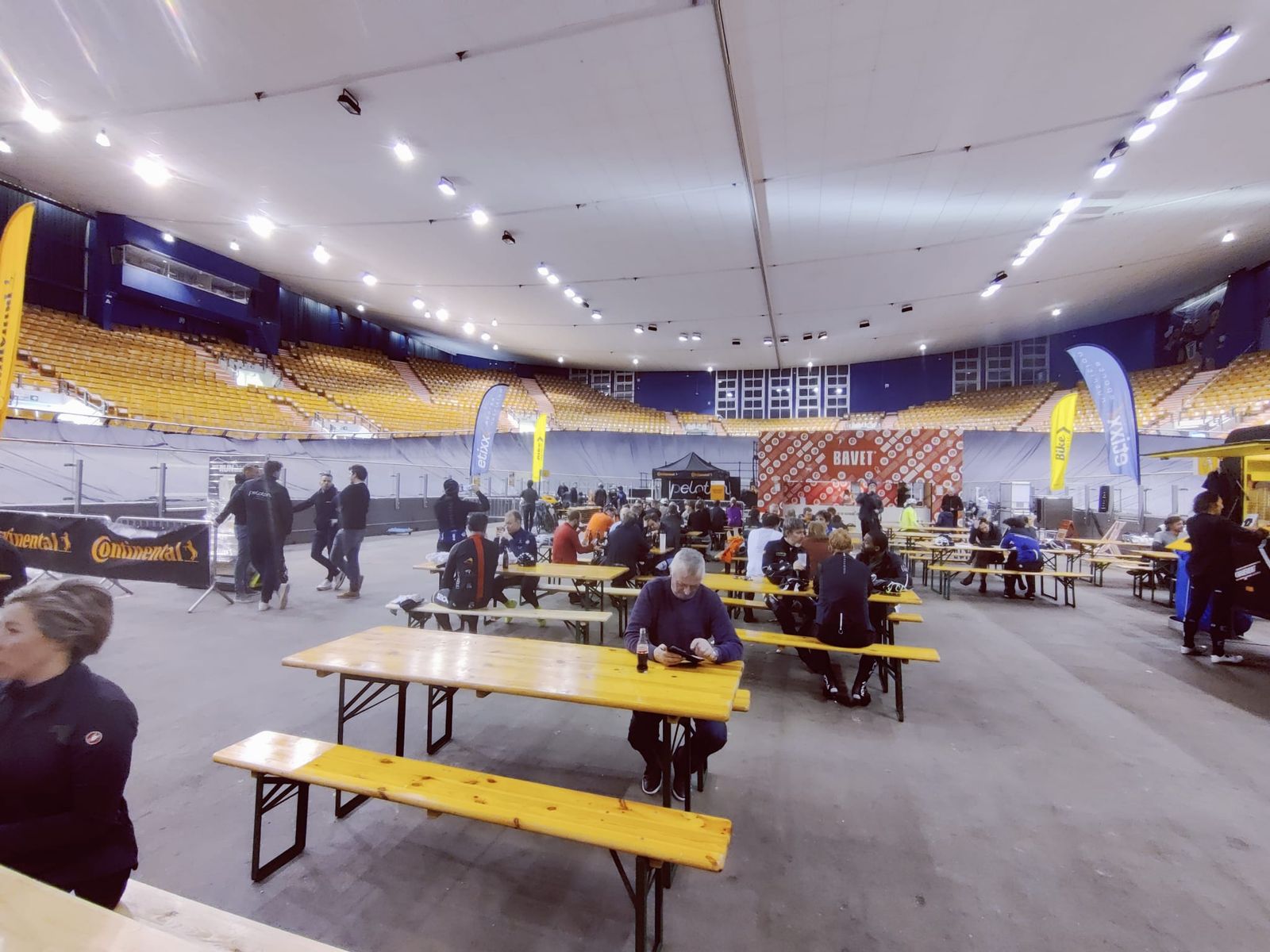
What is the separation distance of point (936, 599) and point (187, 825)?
8624 mm

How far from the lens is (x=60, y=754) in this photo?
133 centimetres

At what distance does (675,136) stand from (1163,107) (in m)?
6.19

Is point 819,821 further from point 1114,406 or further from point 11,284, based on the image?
point 1114,406

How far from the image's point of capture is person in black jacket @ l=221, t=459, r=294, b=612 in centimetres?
621

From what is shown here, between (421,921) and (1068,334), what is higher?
(1068,334)

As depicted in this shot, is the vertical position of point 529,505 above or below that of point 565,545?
above

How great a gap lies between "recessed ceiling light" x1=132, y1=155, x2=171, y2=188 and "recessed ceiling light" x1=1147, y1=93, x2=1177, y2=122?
1503 centimetres

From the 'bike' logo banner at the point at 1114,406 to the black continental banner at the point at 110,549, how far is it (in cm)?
1152

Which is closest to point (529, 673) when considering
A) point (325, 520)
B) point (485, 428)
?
point (325, 520)

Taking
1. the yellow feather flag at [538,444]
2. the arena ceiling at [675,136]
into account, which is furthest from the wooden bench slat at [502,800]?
the yellow feather flag at [538,444]

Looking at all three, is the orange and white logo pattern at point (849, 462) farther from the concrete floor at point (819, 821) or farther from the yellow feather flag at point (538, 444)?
the concrete floor at point (819, 821)

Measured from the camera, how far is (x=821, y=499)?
11.6 m

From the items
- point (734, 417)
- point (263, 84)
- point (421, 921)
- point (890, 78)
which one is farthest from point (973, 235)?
point (734, 417)

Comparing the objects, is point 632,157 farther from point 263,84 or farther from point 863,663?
point 863,663
